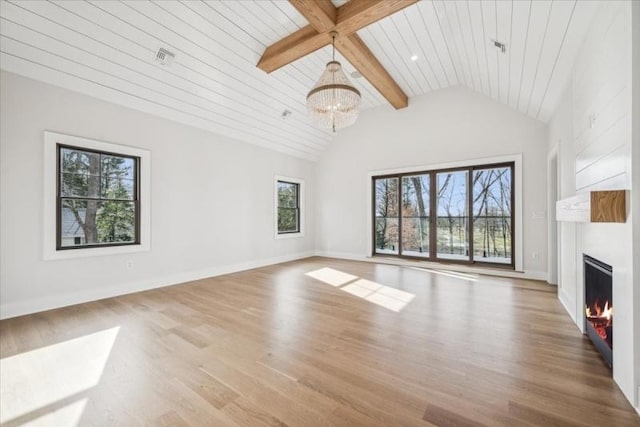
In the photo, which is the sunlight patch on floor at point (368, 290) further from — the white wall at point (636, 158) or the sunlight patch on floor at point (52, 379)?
the sunlight patch on floor at point (52, 379)

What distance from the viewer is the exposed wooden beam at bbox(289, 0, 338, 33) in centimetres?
282

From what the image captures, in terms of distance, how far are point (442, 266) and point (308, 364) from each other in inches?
165

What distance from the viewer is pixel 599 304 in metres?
2.15

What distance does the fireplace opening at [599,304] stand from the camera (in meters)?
1.92

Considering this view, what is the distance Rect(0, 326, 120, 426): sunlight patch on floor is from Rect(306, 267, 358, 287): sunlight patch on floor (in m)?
2.88

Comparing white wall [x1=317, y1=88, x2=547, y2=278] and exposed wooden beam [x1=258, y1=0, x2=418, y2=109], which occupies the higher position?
exposed wooden beam [x1=258, y1=0, x2=418, y2=109]

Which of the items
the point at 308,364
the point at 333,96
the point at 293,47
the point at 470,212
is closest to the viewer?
the point at 308,364

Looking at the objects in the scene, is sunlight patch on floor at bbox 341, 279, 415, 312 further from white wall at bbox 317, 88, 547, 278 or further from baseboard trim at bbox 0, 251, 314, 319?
baseboard trim at bbox 0, 251, 314, 319

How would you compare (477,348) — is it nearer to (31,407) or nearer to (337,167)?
(31,407)

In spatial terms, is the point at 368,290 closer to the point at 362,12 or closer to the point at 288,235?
the point at 288,235

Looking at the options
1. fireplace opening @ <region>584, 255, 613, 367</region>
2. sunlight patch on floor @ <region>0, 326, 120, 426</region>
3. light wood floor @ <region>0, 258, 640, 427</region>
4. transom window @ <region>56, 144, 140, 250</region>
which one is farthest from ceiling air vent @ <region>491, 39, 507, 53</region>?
transom window @ <region>56, 144, 140, 250</region>

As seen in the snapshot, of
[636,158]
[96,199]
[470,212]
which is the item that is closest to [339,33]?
[636,158]

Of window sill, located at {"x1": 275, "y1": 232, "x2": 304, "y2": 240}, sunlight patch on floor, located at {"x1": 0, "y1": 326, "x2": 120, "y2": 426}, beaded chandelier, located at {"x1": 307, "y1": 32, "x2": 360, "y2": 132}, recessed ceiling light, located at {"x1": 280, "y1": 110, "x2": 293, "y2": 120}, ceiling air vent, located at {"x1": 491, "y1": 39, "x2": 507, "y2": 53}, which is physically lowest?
sunlight patch on floor, located at {"x1": 0, "y1": 326, "x2": 120, "y2": 426}

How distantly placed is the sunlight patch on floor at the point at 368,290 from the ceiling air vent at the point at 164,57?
152 inches
